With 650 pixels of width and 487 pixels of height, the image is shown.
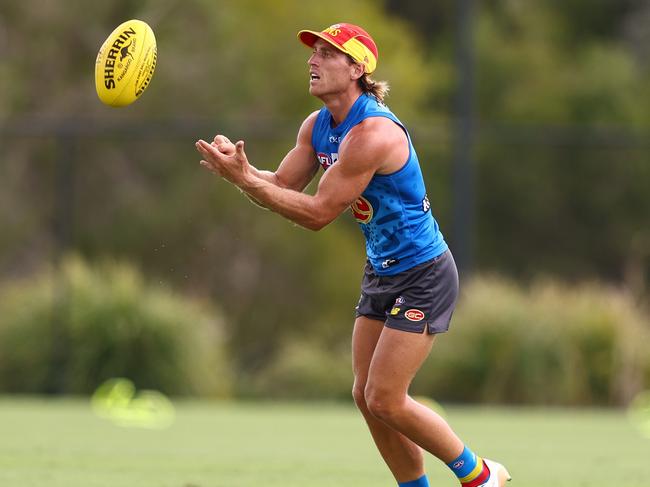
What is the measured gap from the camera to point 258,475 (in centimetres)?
905

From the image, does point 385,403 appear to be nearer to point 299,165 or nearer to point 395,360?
point 395,360

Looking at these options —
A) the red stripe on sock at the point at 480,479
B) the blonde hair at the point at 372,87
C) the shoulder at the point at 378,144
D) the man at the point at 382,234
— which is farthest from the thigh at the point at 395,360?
the blonde hair at the point at 372,87

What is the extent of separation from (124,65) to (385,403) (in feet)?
7.00

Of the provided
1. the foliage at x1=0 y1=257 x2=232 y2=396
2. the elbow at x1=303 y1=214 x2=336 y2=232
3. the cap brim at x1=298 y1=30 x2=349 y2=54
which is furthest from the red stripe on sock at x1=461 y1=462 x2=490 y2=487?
the foliage at x1=0 y1=257 x2=232 y2=396

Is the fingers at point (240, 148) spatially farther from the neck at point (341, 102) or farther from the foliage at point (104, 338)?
the foliage at point (104, 338)

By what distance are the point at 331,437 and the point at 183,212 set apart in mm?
12135

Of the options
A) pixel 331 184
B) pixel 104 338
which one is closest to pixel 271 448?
pixel 331 184

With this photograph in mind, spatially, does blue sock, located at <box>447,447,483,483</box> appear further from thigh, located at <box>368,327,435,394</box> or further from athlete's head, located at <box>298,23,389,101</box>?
athlete's head, located at <box>298,23,389,101</box>

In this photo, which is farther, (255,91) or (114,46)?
(255,91)

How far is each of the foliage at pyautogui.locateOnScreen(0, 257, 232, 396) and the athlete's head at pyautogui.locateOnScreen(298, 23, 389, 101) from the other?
31.4 feet

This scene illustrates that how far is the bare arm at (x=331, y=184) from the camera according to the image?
666 centimetres

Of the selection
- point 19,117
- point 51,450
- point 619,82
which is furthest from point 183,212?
point 51,450

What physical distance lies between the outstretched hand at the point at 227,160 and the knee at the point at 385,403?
3.92 feet

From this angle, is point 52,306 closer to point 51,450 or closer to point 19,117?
point 51,450
